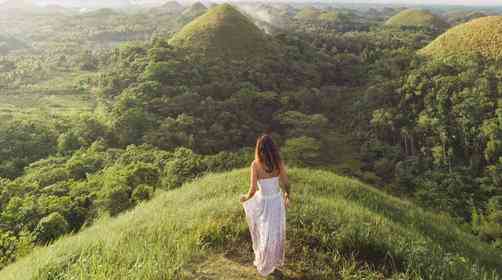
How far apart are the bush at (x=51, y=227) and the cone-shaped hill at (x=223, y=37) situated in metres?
30.9

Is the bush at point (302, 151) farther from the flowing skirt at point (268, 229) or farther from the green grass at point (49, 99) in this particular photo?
the green grass at point (49, 99)

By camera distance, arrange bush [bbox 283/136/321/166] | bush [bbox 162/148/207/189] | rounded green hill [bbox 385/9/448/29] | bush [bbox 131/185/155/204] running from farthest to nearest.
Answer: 1. rounded green hill [bbox 385/9/448/29]
2. bush [bbox 283/136/321/166]
3. bush [bbox 162/148/207/189]
4. bush [bbox 131/185/155/204]

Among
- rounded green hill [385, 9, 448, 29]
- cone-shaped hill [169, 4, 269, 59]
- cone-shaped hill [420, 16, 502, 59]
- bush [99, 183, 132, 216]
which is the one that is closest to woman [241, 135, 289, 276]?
bush [99, 183, 132, 216]

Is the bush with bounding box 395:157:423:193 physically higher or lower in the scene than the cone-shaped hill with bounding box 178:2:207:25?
lower

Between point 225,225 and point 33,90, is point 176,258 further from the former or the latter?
point 33,90

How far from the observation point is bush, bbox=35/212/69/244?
1036 cm

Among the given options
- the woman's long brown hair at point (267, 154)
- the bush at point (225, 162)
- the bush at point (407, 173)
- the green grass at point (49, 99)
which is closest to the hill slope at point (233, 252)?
the woman's long brown hair at point (267, 154)

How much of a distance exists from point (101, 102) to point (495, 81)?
31823mm

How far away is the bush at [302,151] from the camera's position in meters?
21.9

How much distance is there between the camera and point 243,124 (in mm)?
26656

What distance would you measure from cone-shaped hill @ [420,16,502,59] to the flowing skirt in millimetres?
37570

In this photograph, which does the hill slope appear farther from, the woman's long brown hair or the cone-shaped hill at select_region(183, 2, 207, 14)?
the cone-shaped hill at select_region(183, 2, 207, 14)

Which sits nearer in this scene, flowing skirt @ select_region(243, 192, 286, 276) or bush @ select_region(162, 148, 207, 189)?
flowing skirt @ select_region(243, 192, 286, 276)

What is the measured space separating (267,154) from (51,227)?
933 cm
